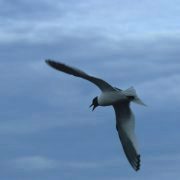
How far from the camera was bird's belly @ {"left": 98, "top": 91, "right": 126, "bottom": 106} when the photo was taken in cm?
2872

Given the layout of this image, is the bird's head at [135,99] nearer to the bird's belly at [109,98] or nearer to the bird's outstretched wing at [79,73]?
the bird's belly at [109,98]

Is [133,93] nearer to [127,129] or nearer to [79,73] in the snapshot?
[79,73]

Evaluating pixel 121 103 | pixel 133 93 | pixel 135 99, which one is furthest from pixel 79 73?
pixel 121 103

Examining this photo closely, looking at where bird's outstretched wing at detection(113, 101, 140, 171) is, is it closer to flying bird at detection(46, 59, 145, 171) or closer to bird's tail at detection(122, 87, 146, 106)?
flying bird at detection(46, 59, 145, 171)

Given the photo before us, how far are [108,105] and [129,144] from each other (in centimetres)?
257

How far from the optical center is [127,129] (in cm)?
3167

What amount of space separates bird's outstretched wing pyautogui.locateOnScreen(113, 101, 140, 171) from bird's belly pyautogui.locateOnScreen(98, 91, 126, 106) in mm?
1098

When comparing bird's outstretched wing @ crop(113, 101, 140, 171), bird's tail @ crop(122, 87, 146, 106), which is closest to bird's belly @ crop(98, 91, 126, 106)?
bird's tail @ crop(122, 87, 146, 106)

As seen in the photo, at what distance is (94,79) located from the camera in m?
28.3

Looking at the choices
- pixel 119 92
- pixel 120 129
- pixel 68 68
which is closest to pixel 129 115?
pixel 120 129

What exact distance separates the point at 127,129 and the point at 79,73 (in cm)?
521

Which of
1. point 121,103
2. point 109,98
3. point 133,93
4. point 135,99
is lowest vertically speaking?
point 135,99

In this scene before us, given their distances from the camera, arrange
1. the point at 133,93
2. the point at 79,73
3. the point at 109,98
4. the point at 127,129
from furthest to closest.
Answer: the point at 127,129
the point at 109,98
the point at 133,93
the point at 79,73

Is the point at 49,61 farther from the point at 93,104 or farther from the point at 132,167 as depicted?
the point at 132,167
